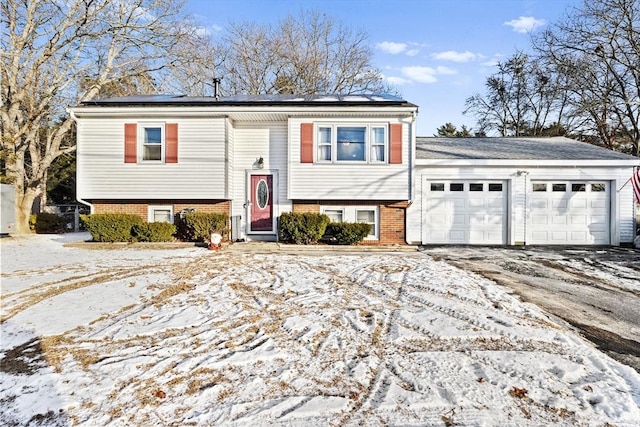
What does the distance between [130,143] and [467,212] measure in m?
11.2

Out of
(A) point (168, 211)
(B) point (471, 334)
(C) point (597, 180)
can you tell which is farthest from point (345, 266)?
(C) point (597, 180)

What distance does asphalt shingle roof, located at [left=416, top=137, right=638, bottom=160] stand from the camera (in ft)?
36.4

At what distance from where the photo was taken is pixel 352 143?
1070 centimetres

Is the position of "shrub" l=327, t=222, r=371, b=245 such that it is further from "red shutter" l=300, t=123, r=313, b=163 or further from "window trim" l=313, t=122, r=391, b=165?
"red shutter" l=300, t=123, r=313, b=163

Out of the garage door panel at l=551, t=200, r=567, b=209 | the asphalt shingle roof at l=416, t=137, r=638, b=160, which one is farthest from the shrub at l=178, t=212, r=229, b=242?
the garage door panel at l=551, t=200, r=567, b=209

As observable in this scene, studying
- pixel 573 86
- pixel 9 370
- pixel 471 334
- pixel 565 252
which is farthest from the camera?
pixel 573 86

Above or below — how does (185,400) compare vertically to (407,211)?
below

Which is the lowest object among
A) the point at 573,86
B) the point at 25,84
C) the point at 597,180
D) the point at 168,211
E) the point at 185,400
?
the point at 185,400

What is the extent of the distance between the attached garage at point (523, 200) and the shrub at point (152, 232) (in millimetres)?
7778

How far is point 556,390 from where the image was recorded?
8.50ft

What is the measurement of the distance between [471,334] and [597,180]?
1068cm

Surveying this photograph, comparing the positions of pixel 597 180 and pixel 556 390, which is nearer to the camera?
pixel 556 390

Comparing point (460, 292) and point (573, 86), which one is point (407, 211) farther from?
point (573, 86)

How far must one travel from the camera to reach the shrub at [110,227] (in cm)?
1006
